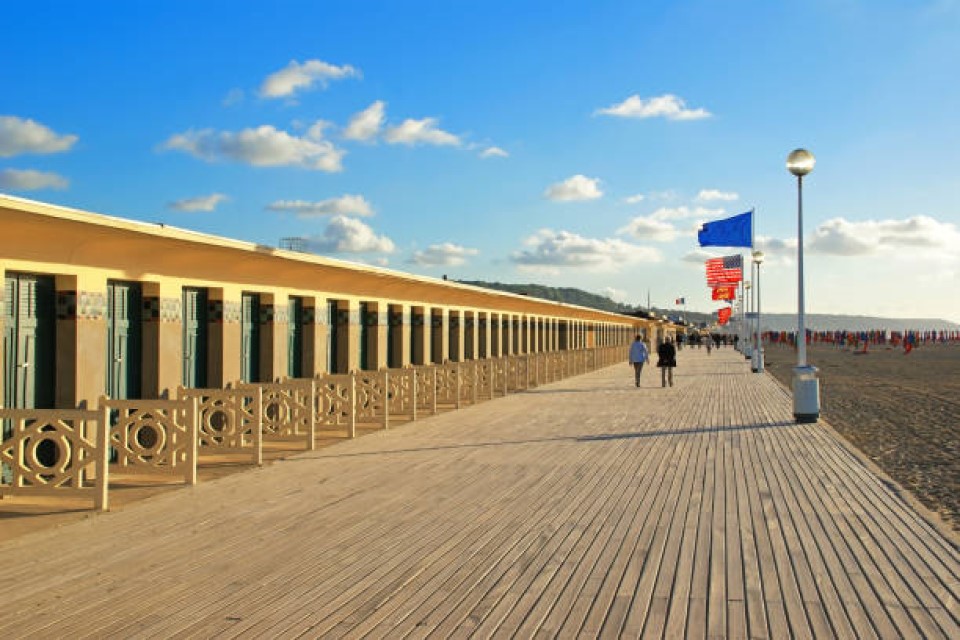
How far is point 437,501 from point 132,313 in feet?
17.7

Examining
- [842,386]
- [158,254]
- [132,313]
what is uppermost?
[158,254]

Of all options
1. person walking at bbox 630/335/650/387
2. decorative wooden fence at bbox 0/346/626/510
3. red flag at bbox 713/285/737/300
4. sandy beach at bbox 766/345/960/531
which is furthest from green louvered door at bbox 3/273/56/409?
red flag at bbox 713/285/737/300

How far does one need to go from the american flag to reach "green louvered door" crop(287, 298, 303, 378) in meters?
31.7

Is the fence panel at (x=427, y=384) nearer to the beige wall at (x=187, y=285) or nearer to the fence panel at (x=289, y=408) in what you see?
the beige wall at (x=187, y=285)

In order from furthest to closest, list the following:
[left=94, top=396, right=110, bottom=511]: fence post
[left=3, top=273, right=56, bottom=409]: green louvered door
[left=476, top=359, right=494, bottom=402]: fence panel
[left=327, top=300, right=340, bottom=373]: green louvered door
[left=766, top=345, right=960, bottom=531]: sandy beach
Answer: [left=476, top=359, right=494, bottom=402]: fence panel
[left=327, top=300, right=340, bottom=373]: green louvered door
[left=766, top=345, right=960, bottom=531]: sandy beach
[left=3, top=273, right=56, bottom=409]: green louvered door
[left=94, top=396, right=110, bottom=511]: fence post

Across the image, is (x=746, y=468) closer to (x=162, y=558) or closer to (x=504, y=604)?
(x=504, y=604)

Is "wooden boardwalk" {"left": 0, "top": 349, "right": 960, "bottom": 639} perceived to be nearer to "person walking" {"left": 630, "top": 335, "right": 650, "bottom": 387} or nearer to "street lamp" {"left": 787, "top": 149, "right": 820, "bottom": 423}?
"street lamp" {"left": 787, "top": 149, "right": 820, "bottom": 423}

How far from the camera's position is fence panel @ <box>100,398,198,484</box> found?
27.6 ft

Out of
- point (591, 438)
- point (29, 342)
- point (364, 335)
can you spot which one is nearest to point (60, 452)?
point (29, 342)

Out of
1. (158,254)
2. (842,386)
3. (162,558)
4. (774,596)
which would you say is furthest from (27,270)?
(842,386)

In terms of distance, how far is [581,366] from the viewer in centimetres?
3400

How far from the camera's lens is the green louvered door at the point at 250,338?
13312 mm

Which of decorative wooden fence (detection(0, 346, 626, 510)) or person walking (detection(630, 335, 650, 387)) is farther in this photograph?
person walking (detection(630, 335, 650, 387))

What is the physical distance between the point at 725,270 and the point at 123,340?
123 ft
